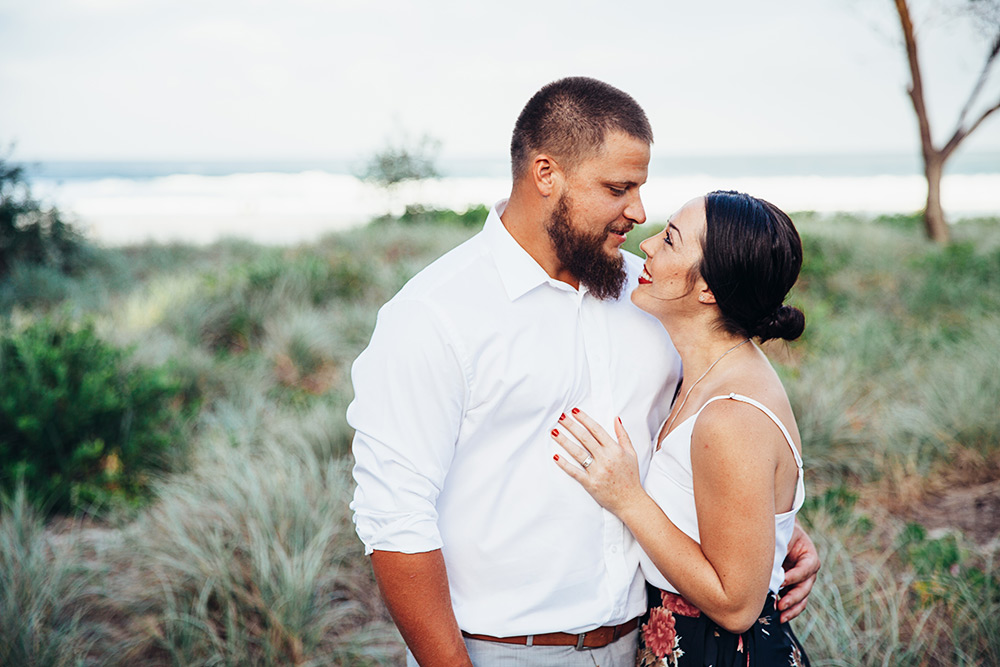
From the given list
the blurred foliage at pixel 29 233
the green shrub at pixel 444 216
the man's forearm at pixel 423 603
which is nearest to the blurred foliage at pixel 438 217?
the green shrub at pixel 444 216

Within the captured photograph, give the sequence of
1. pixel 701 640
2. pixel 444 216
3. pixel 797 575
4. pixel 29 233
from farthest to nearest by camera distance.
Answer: pixel 444 216
pixel 29 233
pixel 797 575
pixel 701 640

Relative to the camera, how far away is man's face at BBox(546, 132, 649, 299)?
2150 mm

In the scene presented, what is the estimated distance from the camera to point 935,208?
12.5 m

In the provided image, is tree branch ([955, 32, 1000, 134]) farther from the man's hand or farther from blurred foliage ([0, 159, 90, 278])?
blurred foliage ([0, 159, 90, 278])

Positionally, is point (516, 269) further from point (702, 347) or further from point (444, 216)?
point (444, 216)

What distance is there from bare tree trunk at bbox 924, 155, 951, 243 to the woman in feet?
39.9

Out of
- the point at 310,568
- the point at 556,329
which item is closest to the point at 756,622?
the point at 556,329

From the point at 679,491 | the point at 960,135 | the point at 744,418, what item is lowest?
the point at 679,491

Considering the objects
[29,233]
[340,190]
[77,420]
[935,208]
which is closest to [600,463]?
[77,420]

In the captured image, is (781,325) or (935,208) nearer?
(781,325)

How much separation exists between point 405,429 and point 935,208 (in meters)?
13.4

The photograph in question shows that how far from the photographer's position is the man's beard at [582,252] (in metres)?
2.17

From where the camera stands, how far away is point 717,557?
194 cm

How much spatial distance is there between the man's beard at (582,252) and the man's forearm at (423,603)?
909 mm
